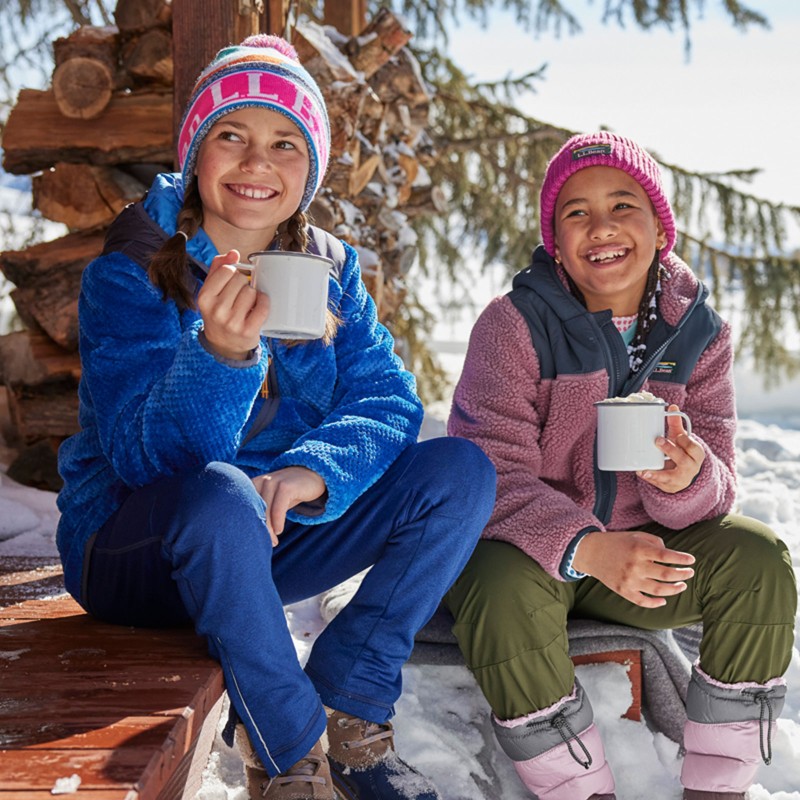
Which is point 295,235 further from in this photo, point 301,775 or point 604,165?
point 301,775

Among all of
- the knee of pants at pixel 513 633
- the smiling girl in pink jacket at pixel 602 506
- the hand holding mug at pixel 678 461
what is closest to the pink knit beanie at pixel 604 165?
the smiling girl in pink jacket at pixel 602 506

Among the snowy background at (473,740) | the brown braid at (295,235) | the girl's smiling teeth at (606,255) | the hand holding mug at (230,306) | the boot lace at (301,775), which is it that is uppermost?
the brown braid at (295,235)

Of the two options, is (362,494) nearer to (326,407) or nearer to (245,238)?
(326,407)

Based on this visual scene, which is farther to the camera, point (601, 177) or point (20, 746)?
point (601, 177)

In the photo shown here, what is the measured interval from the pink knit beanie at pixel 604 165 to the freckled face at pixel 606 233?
24mm

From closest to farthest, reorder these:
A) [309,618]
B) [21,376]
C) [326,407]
Answer: [326,407] → [309,618] → [21,376]

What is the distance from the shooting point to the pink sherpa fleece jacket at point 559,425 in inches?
88.0

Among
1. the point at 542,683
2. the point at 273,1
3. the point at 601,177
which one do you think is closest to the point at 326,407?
the point at 542,683

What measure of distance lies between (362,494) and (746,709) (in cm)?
101

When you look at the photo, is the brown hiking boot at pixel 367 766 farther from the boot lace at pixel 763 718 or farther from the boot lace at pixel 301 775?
the boot lace at pixel 763 718

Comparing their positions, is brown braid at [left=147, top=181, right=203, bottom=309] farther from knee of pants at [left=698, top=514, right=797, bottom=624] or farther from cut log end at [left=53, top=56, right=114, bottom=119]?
cut log end at [left=53, top=56, right=114, bottom=119]

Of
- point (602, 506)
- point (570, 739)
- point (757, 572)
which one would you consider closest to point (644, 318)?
point (602, 506)

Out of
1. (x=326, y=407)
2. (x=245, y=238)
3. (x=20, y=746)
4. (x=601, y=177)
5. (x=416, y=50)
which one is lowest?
(x=20, y=746)

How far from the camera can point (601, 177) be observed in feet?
7.93
